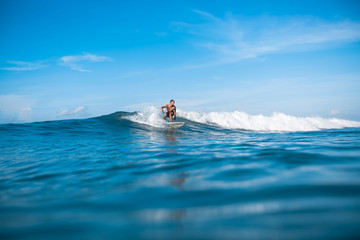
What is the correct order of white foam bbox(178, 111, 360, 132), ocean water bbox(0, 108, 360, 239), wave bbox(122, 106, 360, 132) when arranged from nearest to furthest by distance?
ocean water bbox(0, 108, 360, 239), wave bbox(122, 106, 360, 132), white foam bbox(178, 111, 360, 132)

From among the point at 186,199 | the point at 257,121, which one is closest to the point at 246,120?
the point at 257,121

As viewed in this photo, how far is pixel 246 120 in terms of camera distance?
19.5m

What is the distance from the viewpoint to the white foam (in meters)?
18.5

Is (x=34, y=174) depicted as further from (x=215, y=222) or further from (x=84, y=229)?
(x=215, y=222)

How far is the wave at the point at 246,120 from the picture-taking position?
17453 mm

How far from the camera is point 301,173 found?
3018 mm

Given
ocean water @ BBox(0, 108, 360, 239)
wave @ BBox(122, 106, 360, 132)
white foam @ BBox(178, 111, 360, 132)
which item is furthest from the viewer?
white foam @ BBox(178, 111, 360, 132)

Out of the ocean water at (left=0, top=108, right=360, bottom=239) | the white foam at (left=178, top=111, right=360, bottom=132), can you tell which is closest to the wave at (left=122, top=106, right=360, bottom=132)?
the white foam at (left=178, top=111, right=360, bottom=132)

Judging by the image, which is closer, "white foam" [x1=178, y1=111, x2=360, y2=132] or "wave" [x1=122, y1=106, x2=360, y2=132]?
"wave" [x1=122, y1=106, x2=360, y2=132]

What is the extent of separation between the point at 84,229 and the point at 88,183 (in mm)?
1470

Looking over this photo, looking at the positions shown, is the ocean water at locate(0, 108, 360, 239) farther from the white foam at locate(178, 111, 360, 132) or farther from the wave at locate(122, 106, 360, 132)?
Answer: the white foam at locate(178, 111, 360, 132)

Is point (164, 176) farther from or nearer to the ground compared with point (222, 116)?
nearer to the ground

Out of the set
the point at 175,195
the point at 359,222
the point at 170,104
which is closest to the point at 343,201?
the point at 359,222

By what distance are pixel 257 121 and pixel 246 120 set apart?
1.21m
